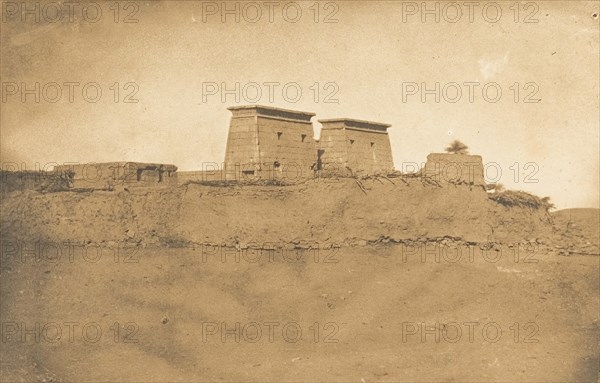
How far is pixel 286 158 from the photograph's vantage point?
23.6 meters

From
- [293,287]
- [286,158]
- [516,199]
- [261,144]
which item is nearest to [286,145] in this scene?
[286,158]

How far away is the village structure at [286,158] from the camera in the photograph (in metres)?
19.8

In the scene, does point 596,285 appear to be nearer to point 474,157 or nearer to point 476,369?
point 474,157

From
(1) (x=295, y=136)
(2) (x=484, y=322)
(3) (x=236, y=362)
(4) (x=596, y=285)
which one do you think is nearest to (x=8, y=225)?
(3) (x=236, y=362)

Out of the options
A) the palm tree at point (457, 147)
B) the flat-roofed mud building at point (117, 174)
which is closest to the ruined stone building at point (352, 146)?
the palm tree at point (457, 147)

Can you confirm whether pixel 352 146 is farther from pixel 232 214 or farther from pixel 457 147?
pixel 232 214

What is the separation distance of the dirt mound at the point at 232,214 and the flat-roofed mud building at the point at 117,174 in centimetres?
42

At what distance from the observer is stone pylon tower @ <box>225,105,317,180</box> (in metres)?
22.8

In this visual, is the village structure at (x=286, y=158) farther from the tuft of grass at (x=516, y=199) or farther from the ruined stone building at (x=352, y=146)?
the tuft of grass at (x=516, y=199)

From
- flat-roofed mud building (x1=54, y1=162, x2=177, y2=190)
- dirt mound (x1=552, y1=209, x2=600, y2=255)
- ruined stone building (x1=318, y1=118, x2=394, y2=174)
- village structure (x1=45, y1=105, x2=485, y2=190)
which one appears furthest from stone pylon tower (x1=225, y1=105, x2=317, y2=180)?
dirt mound (x1=552, y1=209, x2=600, y2=255)

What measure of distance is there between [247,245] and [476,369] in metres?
5.36

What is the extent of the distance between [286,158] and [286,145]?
0.33m

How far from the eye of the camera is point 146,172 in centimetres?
1994

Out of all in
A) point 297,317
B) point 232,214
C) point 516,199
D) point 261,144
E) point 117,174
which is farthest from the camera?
point 261,144
